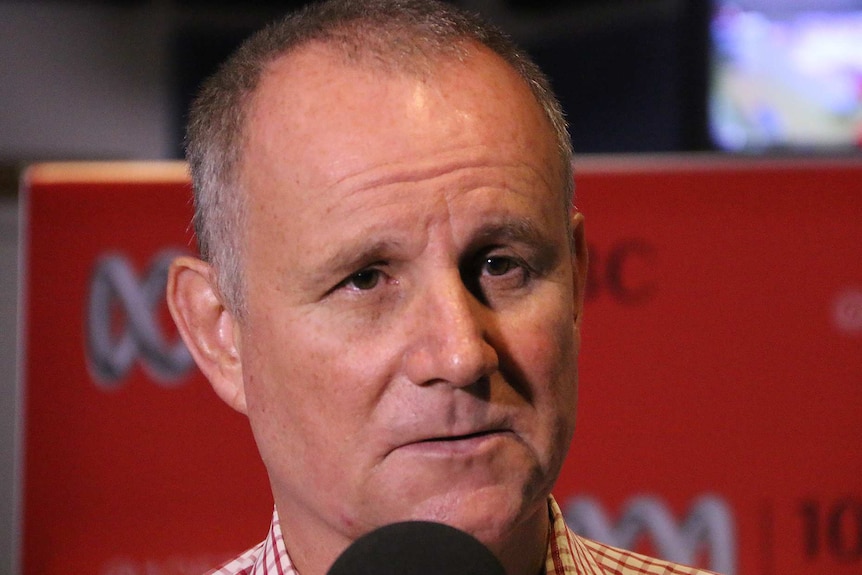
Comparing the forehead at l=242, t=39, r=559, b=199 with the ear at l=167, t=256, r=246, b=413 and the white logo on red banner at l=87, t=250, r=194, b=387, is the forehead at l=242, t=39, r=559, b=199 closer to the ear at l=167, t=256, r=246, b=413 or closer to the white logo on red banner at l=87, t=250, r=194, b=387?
the ear at l=167, t=256, r=246, b=413

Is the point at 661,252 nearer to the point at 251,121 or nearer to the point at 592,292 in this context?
the point at 592,292

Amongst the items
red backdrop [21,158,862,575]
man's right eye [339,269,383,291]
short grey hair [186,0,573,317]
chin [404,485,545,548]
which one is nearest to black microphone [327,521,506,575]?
chin [404,485,545,548]

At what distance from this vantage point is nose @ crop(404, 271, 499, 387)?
3.35 ft

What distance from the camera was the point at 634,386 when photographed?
249cm

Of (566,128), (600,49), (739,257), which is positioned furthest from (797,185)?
(600,49)

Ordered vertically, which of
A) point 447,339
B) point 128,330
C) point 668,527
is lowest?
point 668,527

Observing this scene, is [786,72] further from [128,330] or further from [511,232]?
[511,232]

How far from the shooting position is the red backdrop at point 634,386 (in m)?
2.46

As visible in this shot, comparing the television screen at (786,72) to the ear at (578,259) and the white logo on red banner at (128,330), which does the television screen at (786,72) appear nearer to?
the white logo on red banner at (128,330)

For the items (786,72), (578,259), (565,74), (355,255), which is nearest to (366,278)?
(355,255)

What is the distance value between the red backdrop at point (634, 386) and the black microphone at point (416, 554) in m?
1.63

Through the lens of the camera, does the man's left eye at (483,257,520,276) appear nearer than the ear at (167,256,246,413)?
Yes

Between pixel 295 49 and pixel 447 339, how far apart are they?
411 millimetres

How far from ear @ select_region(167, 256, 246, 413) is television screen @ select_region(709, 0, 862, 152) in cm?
319
